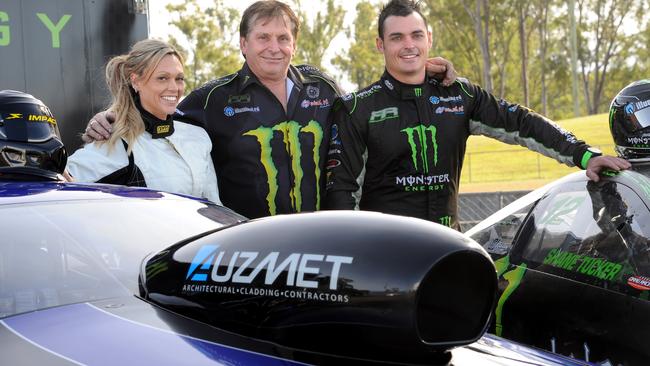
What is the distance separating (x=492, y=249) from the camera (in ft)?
12.1

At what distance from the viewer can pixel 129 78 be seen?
3787 millimetres

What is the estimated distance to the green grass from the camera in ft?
84.0

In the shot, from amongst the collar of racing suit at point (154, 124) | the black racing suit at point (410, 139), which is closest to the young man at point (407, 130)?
the black racing suit at point (410, 139)

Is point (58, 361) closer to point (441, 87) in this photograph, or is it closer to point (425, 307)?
point (425, 307)

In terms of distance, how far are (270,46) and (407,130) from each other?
2.58ft

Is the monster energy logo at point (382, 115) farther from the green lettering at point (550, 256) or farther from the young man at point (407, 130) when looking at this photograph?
the green lettering at point (550, 256)

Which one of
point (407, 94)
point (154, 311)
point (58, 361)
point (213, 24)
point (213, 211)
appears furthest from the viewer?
point (213, 24)

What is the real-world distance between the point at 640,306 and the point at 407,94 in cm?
169

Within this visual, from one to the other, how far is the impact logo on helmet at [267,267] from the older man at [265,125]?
212 cm

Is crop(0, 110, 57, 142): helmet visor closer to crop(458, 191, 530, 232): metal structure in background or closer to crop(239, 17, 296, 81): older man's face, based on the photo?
crop(239, 17, 296, 81): older man's face

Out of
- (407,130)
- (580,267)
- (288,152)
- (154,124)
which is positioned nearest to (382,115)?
(407,130)

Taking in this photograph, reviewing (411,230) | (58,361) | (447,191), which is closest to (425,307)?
(411,230)

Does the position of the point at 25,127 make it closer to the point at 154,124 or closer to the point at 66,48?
the point at 154,124

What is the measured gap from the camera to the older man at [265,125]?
4.11 meters
